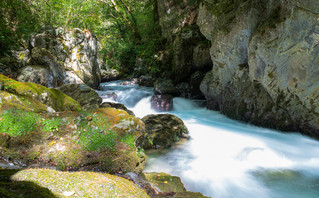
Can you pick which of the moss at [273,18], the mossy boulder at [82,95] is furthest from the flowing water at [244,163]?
the mossy boulder at [82,95]

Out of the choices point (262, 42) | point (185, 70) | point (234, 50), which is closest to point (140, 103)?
point (185, 70)

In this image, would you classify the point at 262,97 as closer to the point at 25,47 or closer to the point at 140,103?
the point at 140,103

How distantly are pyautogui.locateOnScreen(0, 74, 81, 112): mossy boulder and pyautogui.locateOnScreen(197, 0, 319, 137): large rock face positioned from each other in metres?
6.55

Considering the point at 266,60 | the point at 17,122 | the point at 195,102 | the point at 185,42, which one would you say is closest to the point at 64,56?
the point at 185,42

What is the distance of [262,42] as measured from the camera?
589 centimetres

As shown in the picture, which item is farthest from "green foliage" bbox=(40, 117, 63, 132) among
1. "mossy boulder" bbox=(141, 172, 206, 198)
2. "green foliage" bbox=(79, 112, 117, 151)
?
"mossy boulder" bbox=(141, 172, 206, 198)

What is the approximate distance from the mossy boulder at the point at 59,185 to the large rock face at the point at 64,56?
767 cm

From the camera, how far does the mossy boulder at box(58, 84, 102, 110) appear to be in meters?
7.62

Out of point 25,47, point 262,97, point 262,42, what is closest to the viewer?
point 262,42

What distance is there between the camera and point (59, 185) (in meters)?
1.74

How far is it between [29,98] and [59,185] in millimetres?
2912

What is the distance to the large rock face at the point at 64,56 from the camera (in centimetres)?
873

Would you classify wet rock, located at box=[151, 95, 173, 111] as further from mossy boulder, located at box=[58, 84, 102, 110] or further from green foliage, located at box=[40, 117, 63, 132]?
Result: green foliage, located at box=[40, 117, 63, 132]

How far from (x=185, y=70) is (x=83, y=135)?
10.6 meters
